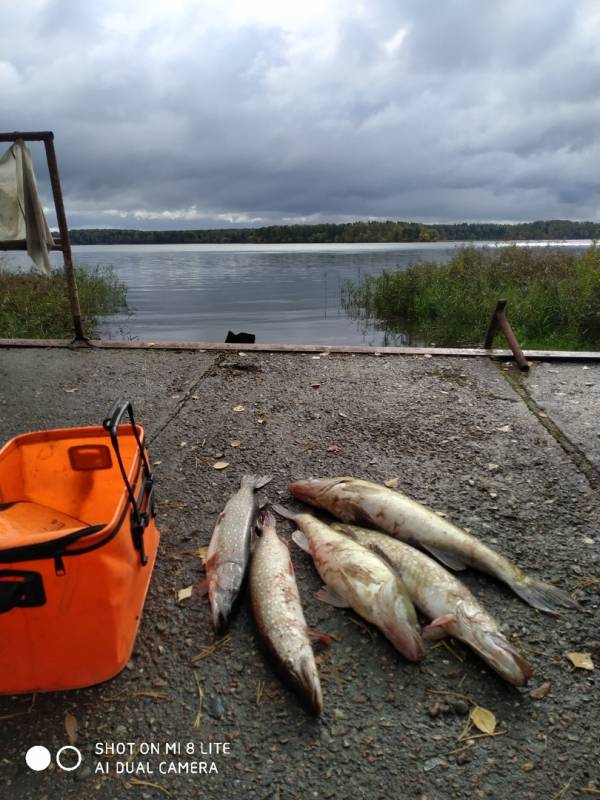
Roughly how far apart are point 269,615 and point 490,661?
3.09ft

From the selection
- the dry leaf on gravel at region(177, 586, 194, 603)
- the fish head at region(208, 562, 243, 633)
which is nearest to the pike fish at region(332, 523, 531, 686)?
the fish head at region(208, 562, 243, 633)

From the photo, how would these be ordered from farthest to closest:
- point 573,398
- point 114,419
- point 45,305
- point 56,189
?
point 45,305 → point 56,189 → point 573,398 → point 114,419

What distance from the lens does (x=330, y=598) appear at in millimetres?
2508

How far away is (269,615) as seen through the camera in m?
2.28

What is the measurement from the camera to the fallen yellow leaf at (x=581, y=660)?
216 cm

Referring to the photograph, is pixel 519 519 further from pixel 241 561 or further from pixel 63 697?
pixel 63 697

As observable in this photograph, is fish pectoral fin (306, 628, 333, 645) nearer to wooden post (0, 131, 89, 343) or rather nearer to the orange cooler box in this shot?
the orange cooler box

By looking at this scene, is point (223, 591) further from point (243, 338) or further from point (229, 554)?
point (243, 338)

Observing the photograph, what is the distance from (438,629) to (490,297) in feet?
38.4

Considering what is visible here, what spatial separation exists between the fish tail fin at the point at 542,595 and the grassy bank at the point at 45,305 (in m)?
9.98

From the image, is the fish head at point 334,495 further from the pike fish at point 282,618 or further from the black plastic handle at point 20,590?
the black plastic handle at point 20,590

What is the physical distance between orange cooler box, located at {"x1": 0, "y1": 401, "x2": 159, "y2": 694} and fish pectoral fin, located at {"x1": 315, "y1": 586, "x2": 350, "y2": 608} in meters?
0.86

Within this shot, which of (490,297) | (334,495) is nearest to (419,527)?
(334,495)

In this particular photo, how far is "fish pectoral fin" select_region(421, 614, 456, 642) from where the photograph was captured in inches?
88.0
